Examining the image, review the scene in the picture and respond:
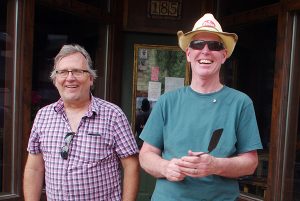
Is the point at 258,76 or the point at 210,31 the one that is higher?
the point at 210,31

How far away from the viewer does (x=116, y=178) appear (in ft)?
7.44

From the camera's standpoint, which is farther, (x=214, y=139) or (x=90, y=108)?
(x=90, y=108)

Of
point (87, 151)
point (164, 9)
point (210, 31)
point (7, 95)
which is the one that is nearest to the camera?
point (210, 31)

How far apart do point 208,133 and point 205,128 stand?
0.03m

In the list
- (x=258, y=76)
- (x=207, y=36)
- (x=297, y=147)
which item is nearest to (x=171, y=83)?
(x=258, y=76)

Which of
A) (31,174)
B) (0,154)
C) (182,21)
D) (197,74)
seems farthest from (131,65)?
(197,74)

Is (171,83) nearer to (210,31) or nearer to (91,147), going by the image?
(91,147)

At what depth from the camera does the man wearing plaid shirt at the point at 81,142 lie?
2.16 metres

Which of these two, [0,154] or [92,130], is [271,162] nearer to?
[92,130]

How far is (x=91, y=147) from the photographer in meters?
2.16

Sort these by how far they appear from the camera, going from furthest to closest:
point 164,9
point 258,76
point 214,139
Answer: point 164,9, point 258,76, point 214,139

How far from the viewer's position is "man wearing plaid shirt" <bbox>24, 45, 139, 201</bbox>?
2156 millimetres

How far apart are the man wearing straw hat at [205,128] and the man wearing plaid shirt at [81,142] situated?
0.28 metres

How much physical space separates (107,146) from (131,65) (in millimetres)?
2525
